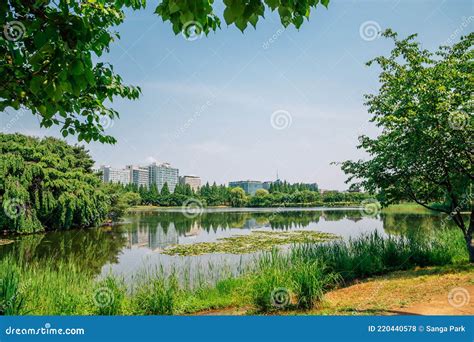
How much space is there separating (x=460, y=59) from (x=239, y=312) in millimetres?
7367

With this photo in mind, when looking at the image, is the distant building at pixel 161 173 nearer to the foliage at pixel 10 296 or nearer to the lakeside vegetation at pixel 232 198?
the lakeside vegetation at pixel 232 198

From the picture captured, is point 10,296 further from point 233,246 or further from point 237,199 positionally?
point 237,199

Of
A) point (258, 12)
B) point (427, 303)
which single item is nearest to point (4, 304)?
point (258, 12)

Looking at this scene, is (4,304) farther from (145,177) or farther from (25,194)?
(145,177)
